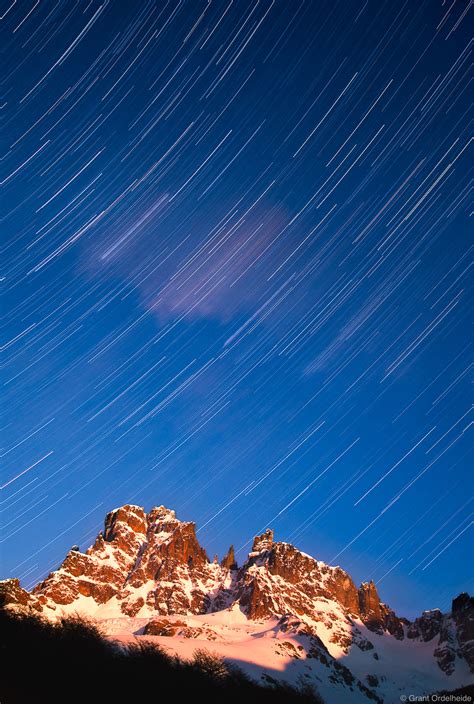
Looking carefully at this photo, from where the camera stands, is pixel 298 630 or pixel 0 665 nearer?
pixel 0 665

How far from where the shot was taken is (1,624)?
1994 inches

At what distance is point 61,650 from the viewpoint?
1802 inches

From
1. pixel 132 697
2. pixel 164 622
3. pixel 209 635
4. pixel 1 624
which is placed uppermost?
pixel 164 622

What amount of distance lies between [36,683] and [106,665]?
24.6 feet

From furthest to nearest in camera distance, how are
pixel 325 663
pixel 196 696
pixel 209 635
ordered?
pixel 209 635 → pixel 325 663 → pixel 196 696

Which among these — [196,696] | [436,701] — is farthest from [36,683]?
[436,701]

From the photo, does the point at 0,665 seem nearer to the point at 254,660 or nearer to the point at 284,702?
the point at 284,702

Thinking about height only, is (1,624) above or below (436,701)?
above

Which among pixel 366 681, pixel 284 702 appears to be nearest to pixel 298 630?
pixel 366 681

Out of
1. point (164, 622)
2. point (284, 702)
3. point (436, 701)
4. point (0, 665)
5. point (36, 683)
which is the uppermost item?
point (164, 622)

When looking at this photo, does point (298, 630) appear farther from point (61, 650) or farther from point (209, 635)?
point (61, 650)

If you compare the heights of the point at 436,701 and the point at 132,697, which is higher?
the point at 132,697

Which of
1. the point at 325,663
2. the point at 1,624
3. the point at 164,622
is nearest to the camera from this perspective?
the point at 1,624

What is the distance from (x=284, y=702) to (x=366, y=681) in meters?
167
